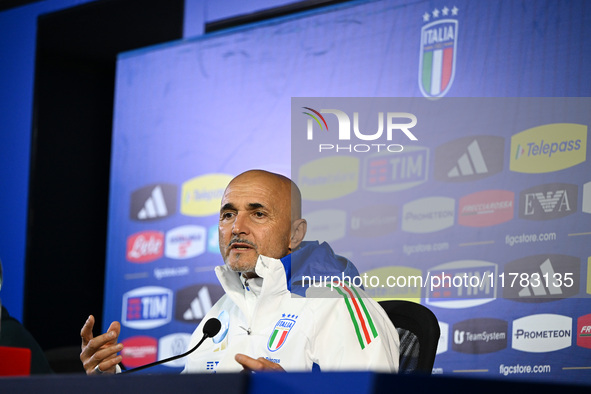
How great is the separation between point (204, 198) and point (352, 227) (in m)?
0.84

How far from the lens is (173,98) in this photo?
395 centimetres

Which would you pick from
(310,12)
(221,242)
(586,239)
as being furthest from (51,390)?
(310,12)

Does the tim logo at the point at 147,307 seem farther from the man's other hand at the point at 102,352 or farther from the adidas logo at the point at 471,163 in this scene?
the man's other hand at the point at 102,352

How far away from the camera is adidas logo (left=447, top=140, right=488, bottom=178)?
9.93 ft

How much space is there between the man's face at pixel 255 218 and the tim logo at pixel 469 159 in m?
0.96

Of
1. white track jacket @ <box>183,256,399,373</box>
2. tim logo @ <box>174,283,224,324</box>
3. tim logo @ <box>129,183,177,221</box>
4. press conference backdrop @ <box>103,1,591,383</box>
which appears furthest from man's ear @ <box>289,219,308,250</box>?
tim logo @ <box>129,183,177,221</box>

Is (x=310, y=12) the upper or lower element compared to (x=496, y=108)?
upper

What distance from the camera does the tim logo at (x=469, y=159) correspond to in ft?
9.82

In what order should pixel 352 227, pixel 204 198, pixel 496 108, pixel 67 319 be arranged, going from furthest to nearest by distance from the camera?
1. pixel 67 319
2. pixel 204 198
3. pixel 352 227
4. pixel 496 108

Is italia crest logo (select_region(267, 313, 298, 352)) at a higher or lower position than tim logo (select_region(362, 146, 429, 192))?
lower

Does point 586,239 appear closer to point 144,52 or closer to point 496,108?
point 496,108

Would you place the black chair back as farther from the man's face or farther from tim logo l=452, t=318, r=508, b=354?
tim logo l=452, t=318, r=508, b=354

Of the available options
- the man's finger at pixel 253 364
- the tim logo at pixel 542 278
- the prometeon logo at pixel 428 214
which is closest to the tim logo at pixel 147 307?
the prometeon logo at pixel 428 214

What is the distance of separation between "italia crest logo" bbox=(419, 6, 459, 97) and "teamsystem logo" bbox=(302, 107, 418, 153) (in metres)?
0.15
